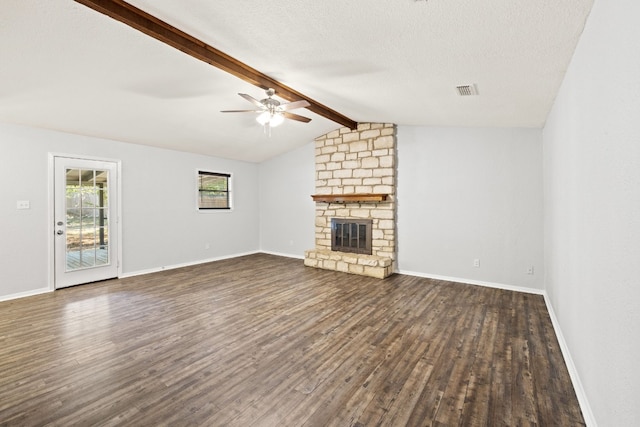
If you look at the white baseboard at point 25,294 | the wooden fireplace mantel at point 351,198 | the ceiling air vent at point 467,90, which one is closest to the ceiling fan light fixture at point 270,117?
the ceiling air vent at point 467,90

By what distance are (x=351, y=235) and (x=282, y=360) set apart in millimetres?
3791

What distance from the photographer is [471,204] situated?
4.94 meters

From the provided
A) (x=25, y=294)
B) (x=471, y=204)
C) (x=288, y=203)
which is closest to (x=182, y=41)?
(x=25, y=294)

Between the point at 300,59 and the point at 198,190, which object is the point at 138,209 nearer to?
the point at 198,190

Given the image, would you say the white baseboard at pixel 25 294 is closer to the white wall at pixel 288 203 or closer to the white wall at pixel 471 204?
the white wall at pixel 288 203

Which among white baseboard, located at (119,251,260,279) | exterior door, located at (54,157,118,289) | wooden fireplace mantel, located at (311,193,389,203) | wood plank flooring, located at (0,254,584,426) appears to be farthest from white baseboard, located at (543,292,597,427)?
exterior door, located at (54,157,118,289)

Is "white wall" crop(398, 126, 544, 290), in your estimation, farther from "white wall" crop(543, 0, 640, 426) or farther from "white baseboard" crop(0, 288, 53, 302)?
"white baseboard" crop(0, 288, 53, 302)

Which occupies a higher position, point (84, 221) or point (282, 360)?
point (84, 221)

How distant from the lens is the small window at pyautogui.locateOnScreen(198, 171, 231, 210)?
6777 mm

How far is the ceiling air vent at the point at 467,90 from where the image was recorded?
3.14 metres

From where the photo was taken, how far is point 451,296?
4312mm

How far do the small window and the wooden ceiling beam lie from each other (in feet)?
11.8

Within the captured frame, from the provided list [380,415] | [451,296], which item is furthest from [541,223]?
[380,415]

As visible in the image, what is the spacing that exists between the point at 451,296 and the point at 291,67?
370 cm
